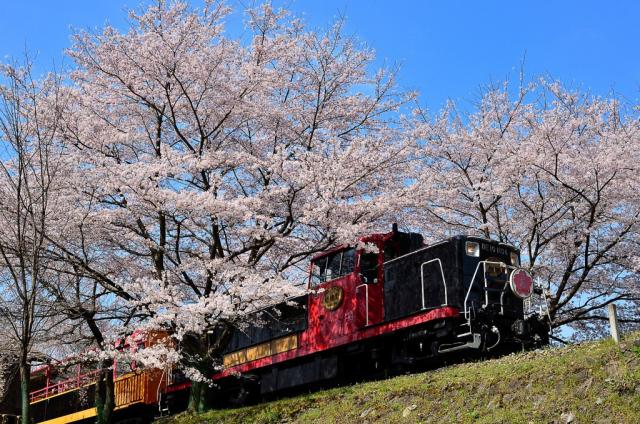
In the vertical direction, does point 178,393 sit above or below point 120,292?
below

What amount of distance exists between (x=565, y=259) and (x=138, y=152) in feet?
38.8

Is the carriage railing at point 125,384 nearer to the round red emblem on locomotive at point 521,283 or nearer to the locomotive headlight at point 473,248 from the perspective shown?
the locomotive headlight at point 473,248

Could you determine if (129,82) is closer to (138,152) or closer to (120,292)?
(138,152)

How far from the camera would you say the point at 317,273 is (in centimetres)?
1583

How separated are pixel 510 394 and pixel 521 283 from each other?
13.0 ft

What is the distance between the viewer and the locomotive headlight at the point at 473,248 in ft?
45.5

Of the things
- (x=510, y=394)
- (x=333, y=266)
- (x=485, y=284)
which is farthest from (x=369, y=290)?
(x=510, y=394)

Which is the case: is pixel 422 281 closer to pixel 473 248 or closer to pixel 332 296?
pixel 473 248

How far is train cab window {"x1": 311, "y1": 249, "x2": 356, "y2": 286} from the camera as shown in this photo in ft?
49.8

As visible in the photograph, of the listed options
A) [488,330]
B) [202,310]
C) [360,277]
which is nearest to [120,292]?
[202,310]

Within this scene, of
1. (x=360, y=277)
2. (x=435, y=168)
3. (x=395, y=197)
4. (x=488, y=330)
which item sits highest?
(x=435, y=168)

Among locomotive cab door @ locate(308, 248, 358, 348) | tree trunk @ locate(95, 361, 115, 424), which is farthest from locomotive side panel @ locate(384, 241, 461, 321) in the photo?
tree trunk @ locate(95, 361, 115, 424)

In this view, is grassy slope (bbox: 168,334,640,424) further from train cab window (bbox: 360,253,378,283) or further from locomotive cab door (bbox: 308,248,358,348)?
train cab window (bbox: 360,253,378,283)

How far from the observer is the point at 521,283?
538 inches
